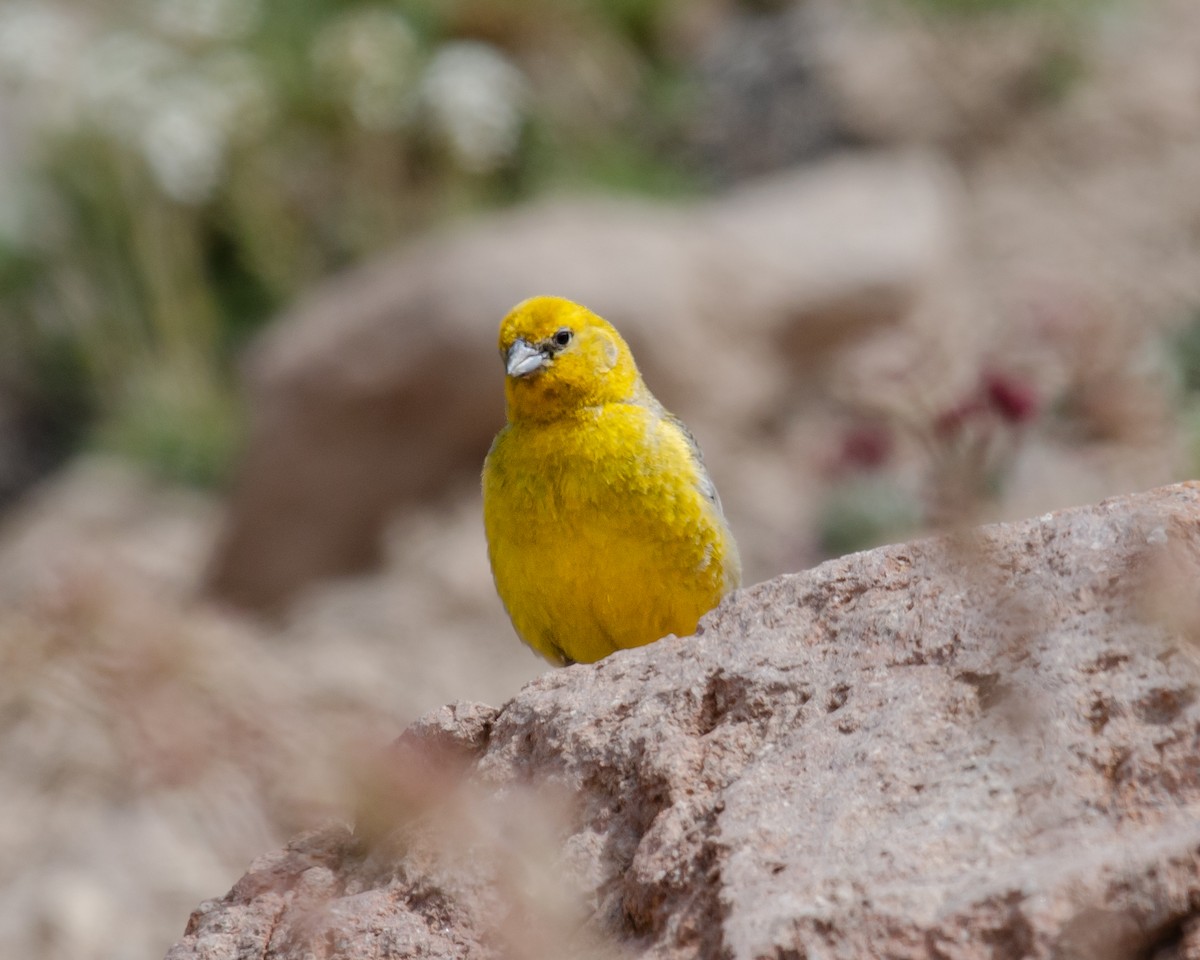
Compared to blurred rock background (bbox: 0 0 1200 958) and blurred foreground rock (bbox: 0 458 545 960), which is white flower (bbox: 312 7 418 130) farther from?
blurred foreground rock (bbox: 0 458 545 960)

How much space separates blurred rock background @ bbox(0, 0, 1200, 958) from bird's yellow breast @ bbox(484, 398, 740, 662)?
2040mm

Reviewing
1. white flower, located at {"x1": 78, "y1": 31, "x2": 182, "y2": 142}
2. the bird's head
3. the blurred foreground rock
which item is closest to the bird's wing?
the bird's head

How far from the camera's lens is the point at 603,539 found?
184 inches

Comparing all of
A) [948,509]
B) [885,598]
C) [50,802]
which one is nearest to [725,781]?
[885,598]

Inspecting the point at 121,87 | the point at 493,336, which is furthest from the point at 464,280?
the point at 121,87

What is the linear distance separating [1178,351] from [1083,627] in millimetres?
6013

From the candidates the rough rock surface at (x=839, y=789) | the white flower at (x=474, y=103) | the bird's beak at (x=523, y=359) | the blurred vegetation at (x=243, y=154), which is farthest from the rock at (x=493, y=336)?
the rough rock surface at (x=839, y=789)

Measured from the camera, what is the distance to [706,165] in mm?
14992

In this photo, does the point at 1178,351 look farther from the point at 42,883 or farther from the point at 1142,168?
the point at 42,883

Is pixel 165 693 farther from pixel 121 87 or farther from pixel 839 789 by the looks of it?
pixel 121 87

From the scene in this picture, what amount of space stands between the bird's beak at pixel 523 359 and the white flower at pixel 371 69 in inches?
370

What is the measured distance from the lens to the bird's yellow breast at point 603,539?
4688 millimetres

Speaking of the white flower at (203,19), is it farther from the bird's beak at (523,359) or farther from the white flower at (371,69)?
the bird's beak at (523,359)

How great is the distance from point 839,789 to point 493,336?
8171 millimetres
